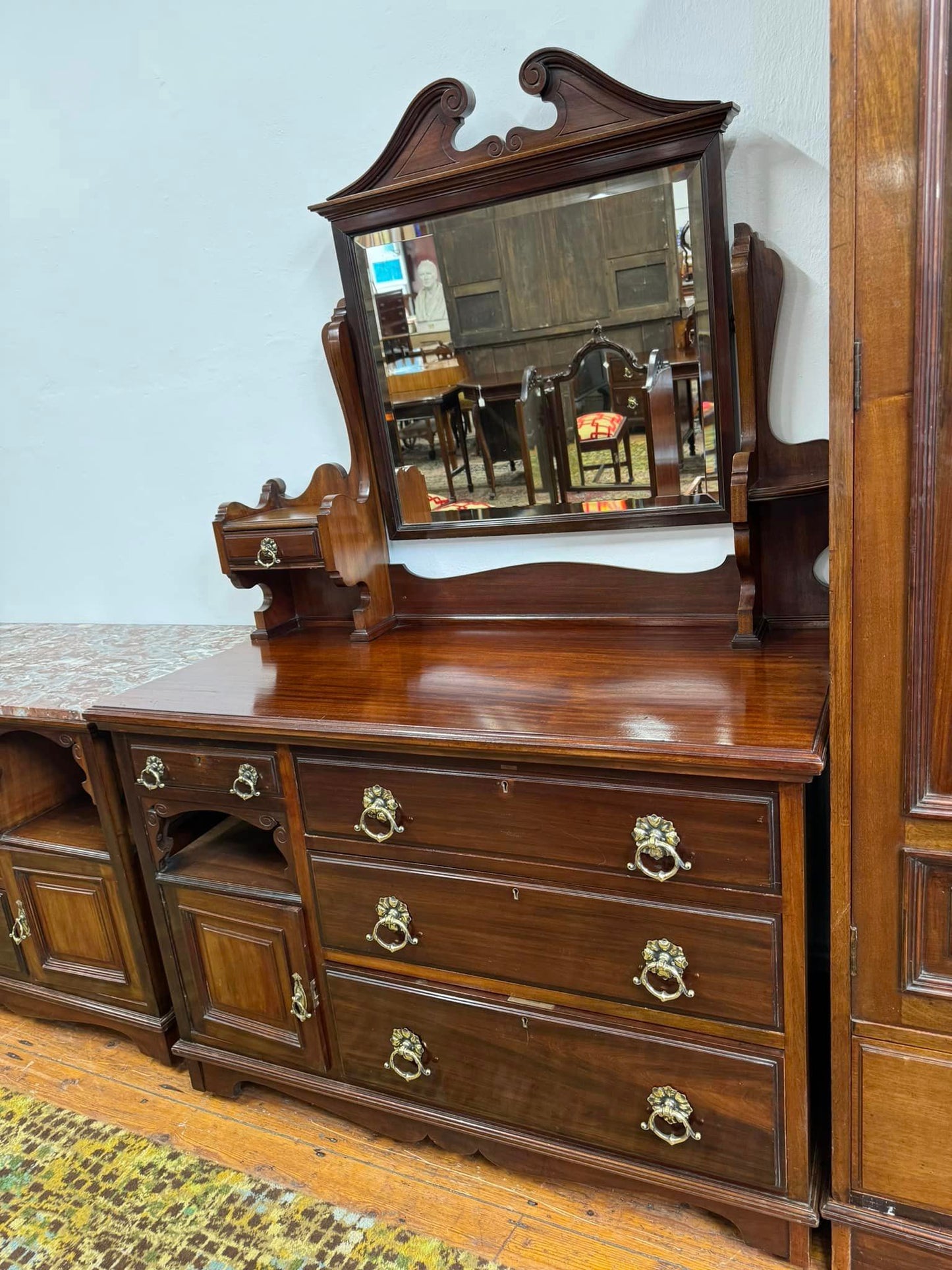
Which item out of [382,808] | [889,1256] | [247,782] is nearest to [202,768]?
[247,782]

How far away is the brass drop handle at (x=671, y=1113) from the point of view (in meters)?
1.41

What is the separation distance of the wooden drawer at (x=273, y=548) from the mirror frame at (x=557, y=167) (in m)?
0.35

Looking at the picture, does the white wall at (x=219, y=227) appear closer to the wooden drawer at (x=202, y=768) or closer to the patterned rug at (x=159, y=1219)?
the wooden drawer at (x=202, y=768)

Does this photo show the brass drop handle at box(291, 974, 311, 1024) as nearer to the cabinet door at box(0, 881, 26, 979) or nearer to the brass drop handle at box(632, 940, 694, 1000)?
the brass drop handle at box(632, 940, 694, 1000)

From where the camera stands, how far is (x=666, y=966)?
4.41 feet

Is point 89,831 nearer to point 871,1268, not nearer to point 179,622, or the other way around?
point 179,622

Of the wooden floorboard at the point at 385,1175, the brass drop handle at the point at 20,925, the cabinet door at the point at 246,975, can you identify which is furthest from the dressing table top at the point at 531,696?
the wooden floorboard at the point at 385,1175

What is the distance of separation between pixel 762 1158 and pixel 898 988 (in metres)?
0.39

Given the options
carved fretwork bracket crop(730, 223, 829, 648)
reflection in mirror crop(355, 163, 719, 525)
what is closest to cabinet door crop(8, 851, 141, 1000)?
reflection in mirror crop(355, 163, 719, 525)

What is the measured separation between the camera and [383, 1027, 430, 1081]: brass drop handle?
1639 millimetres

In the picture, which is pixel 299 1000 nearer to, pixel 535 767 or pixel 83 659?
pixel 535 767

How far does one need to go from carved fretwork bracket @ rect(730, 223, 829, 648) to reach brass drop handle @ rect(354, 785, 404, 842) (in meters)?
0.68

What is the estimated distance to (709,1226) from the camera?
1.51m

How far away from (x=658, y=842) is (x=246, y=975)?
0.98 meters
